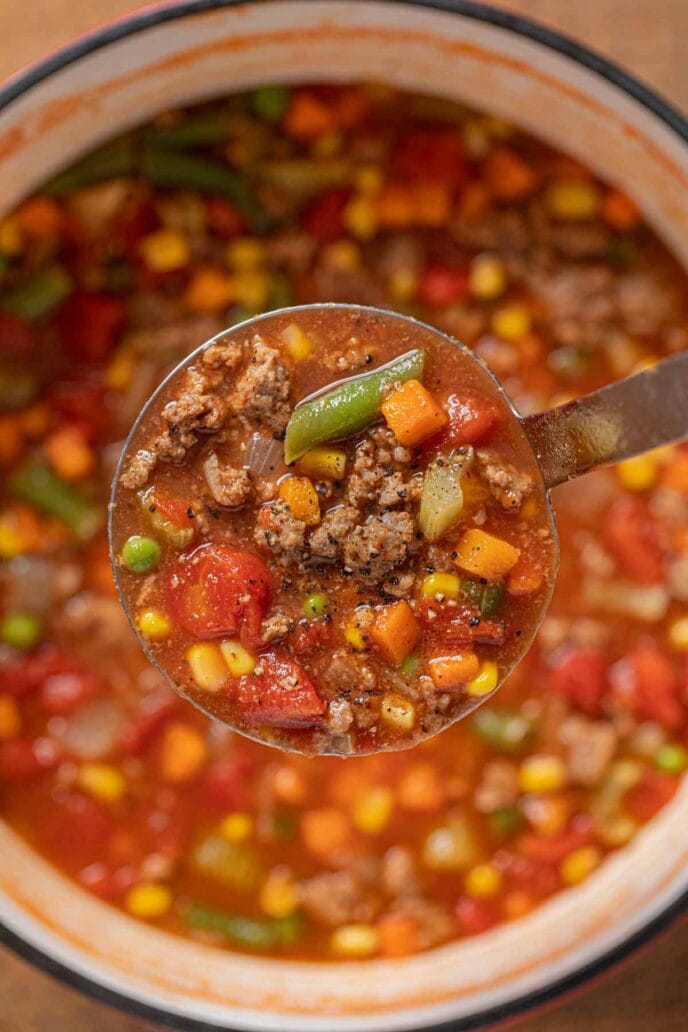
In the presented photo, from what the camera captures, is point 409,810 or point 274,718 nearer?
point 274,718

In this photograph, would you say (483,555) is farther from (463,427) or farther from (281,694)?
(281,694)

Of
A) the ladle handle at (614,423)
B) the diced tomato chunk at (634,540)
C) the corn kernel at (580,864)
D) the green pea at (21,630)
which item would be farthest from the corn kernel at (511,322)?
the green pea at (21,630)

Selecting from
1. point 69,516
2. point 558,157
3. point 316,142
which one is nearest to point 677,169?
point 558,157

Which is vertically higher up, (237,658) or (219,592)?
(219,592)

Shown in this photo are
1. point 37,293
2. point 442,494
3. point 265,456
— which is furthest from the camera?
point 37,293

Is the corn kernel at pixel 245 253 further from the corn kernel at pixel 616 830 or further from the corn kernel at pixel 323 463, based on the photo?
the corn kernel at pixel 616 830

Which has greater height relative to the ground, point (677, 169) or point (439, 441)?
point (677, 169)

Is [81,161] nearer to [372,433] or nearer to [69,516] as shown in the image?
[69,516]

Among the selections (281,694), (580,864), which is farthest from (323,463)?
(580,864)
